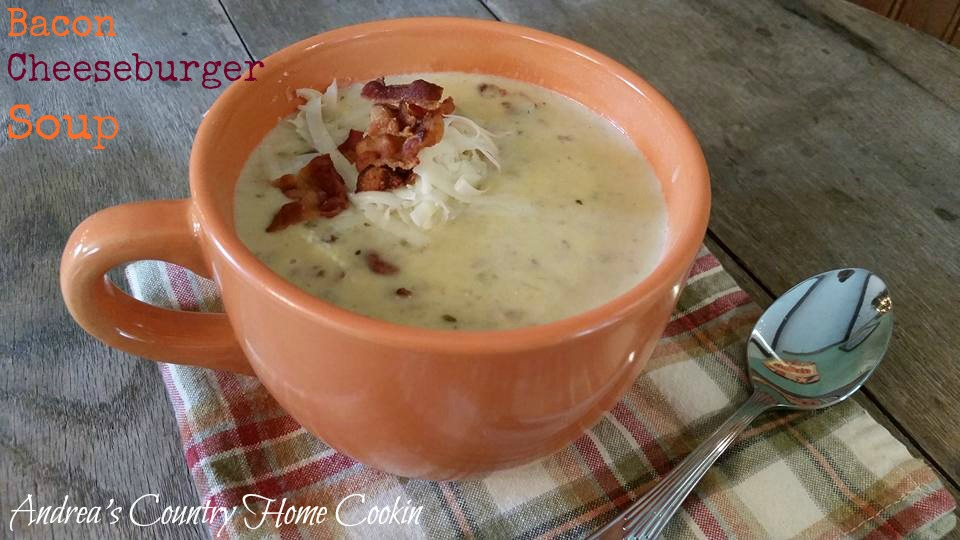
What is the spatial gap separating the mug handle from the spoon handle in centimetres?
32

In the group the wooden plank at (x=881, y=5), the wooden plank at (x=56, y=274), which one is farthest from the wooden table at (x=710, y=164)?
the wooden plank at (x=881, y=5)

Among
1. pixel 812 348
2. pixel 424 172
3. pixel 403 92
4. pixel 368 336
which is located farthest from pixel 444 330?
pixel 812 348

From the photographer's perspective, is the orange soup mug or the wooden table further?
the wooden table

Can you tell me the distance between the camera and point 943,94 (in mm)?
1124

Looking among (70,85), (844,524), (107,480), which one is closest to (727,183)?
(844,524)

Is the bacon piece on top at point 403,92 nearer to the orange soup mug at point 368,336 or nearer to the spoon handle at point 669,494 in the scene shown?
the orange soup mug at point 368,336

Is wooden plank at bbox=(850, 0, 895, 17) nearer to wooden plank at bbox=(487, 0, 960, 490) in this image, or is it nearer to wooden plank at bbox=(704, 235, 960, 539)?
wooden plank at bbox=(487, 0, 960, 490)

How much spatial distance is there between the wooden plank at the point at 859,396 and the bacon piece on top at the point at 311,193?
45 centimetres

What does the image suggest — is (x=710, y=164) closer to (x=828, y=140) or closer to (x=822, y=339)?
(x=828, y=140)

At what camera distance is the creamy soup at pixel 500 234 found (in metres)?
0.60

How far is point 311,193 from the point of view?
674mm

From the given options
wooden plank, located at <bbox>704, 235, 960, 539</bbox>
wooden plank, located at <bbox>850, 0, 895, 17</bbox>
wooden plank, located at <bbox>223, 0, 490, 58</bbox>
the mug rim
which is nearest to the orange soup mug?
the mug rim

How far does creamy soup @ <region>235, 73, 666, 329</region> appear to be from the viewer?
60 centimetres

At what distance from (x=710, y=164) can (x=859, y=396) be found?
358 millimetres
